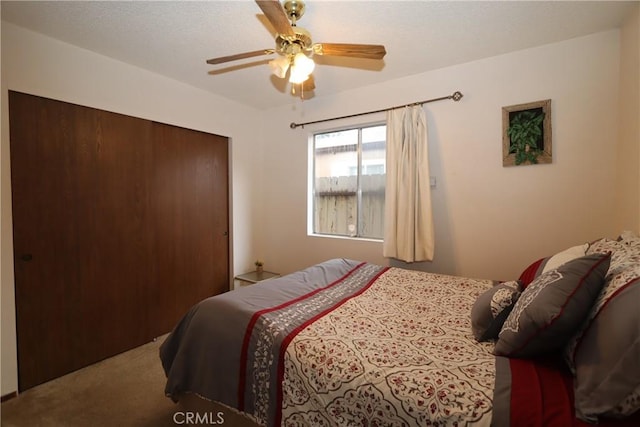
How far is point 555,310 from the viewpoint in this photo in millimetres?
930

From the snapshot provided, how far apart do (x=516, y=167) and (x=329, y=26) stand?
185 cm

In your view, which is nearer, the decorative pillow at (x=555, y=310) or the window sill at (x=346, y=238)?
the decorative pillow at (x=555, y=310)

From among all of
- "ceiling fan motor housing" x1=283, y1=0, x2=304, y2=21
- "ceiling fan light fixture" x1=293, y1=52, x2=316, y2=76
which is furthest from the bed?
"ceiling fan motor housing" x1=283, y1=0, x2=304, y2=21

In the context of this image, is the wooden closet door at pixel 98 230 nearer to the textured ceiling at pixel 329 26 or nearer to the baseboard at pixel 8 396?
the baseboard at pixel 8 396

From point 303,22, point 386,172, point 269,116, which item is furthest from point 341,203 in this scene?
point 303,22

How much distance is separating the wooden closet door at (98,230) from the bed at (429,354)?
1.21 metres

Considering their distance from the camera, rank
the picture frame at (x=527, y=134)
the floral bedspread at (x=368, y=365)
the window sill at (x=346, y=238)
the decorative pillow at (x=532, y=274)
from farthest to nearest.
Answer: the window sill at (x=346, y=238), the picture frame at (x=527, y=134), the decorative pillow at (x=532, y=274), the floral bedspread at (x=368, y=365)

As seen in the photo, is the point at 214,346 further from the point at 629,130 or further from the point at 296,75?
the point at 629,130

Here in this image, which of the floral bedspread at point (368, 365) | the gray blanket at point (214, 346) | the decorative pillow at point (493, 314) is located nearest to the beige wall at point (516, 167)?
the floral bedspread at point (368, 365)

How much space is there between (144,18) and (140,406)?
2.53 m

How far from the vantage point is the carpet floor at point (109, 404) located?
A: 61.4 inches

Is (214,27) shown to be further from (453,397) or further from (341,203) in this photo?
(453,397)

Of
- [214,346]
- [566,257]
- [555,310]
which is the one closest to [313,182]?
[214,346]

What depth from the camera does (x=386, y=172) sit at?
2820mm
